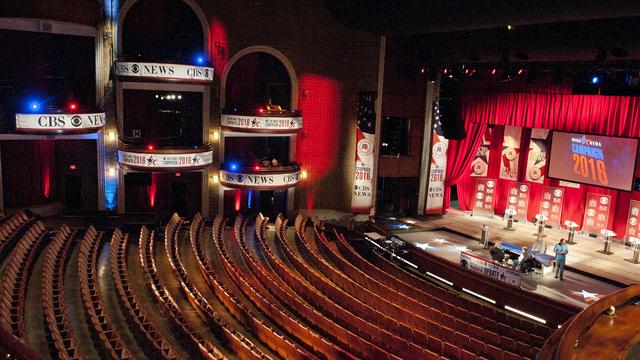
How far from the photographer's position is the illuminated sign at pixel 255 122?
15.9 meters

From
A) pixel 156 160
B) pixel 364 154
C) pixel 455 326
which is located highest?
pixel 364 154

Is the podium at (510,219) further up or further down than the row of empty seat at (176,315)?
further up

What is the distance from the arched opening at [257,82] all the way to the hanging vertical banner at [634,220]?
34.7 feet

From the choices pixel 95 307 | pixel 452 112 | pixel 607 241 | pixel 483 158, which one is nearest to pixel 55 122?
pixel 95 307

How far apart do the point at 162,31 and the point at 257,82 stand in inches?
128

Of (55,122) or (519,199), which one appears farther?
(519,199)

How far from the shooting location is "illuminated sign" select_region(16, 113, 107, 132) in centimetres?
1303

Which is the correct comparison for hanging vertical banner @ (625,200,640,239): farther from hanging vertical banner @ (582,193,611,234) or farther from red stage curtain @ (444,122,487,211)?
red stage curtain @ (444,122,487,211)

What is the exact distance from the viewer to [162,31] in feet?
53.3

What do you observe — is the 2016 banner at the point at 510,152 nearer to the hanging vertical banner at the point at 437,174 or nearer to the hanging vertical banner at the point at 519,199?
the hanging vertical banner at the point at 519,199

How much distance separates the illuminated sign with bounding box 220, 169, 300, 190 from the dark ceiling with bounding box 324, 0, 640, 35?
4.96 meters

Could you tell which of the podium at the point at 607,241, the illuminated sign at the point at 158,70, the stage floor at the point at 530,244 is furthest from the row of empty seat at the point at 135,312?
the podium at the point at 607,241

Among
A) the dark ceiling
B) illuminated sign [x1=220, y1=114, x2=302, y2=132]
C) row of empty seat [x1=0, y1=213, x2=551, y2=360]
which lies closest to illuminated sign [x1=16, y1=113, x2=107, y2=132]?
row of empty seat [x1=0, y1=213, x2=551, y2=360]

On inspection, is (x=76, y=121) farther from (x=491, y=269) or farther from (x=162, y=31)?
(x=491, y=269)
